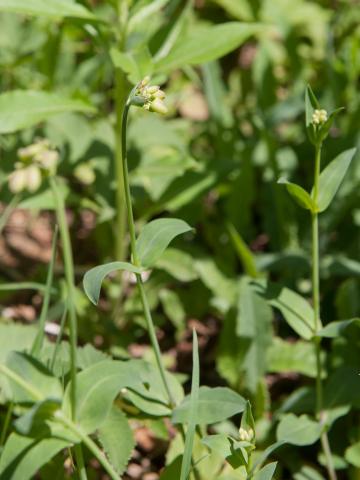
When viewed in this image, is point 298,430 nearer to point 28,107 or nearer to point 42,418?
point 42,418

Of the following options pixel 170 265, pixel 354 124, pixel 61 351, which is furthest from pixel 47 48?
pixel 61 351

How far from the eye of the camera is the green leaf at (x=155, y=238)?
145 cm

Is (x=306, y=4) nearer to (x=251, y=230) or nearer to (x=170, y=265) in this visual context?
(x=251, y=230)

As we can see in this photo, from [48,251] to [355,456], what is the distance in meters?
1.38

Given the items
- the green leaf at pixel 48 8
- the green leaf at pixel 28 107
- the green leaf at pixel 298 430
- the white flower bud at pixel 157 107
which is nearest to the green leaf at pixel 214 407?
the green leaf at pixel 298 430

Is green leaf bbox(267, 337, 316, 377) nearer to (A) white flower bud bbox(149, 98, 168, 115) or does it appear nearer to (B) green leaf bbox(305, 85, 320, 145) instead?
(B) green leaf bbox(305, 85, 320, 145)

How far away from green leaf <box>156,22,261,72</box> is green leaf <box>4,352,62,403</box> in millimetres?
883

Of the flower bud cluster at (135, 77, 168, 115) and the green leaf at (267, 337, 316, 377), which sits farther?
the green leaf at (267, 337, 316, 377)

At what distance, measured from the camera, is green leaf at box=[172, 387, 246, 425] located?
1527 millimetres

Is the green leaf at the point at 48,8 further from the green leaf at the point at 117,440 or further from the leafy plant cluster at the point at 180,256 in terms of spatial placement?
the green leaf at the point at 117,440

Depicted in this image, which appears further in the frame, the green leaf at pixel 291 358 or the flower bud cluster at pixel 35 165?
the green leaf at pixel 291 358

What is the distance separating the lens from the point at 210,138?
2.73 meters

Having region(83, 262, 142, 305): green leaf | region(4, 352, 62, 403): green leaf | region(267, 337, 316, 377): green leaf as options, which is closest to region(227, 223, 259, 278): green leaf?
region(267, 337, 316, 377): green leaf

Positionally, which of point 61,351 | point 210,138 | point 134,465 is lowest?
point 134,465
